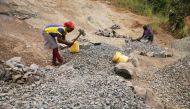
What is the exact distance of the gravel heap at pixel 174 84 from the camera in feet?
25.8

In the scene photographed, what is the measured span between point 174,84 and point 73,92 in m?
3.28

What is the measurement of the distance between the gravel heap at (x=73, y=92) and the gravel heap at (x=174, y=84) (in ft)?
4.17

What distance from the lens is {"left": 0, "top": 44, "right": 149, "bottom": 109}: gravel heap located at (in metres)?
5.89

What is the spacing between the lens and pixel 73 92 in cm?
641

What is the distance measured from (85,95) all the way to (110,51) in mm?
3963

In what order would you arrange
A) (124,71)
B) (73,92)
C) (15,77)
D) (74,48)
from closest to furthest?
1. (73,92)
2. (15,77)
3. (124,71)
4. (74,48)

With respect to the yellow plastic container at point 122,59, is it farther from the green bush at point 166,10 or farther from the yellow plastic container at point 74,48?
the green bush at point 166,10

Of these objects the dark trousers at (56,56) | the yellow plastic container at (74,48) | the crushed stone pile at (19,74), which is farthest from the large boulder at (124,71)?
the crushed stone pile at (19,74)

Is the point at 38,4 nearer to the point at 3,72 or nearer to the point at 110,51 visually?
the point at 110,51

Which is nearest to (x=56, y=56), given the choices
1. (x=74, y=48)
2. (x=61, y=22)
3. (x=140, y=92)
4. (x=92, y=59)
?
(x=74, y=48)

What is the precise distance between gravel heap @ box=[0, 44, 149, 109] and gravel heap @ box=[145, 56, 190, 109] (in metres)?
1.27

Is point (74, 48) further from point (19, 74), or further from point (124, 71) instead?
point (19, 74)

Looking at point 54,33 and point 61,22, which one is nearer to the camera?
point 54,33

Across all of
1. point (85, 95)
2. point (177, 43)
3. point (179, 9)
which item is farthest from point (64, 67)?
point (179, 9)
